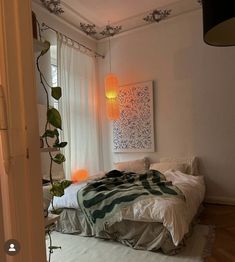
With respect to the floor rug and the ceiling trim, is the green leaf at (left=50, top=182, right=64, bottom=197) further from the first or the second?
the ceiling trim

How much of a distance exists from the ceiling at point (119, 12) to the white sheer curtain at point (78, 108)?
45 cm

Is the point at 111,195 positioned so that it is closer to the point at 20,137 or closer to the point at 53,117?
the point at 53,117

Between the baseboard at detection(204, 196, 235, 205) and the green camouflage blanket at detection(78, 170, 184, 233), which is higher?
the green camouflage blanket at detection(78, 170, 184, 233)

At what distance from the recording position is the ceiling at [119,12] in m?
3.79

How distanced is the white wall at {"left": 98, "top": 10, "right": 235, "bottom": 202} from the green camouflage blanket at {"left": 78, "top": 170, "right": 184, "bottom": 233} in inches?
48.1

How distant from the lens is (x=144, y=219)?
7.89 feet

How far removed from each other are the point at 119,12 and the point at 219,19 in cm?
356

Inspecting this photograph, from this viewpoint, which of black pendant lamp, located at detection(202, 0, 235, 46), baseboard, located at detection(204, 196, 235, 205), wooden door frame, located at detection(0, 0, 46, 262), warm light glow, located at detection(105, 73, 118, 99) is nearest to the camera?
wooden door frame, located at detection(0, 0, 46, 262)

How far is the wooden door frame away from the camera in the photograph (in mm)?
544

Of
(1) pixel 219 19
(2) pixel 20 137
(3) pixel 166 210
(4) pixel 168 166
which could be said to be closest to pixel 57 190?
(2) pixel 20 137

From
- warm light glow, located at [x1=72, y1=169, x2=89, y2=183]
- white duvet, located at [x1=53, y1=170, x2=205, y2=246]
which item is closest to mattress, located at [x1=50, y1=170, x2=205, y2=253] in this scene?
white duvet, located at [x1=53, y1=170, x2=205, y2=246]

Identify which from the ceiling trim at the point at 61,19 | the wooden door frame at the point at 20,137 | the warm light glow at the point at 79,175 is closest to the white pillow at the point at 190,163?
the warm light glow at the point at 79,175

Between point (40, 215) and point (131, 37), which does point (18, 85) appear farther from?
point (131, 37)

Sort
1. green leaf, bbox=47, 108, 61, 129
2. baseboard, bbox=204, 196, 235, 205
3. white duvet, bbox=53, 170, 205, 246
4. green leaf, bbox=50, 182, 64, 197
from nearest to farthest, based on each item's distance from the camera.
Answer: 1. green leaf, bbox=47, 108, 61, 129
2. green leaf, bbox=50, 182, 64, 197
3. white duvet, bbox=53, 170, 205, 246
4. baseboard, bbox=204, 196, 235, 205
